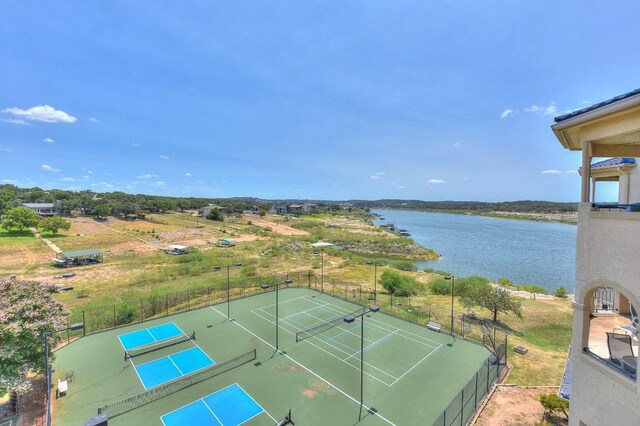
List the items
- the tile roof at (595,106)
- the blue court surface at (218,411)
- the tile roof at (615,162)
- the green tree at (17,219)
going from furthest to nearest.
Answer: the green tree at (17,219)
the blue court surface at (218,411)
the tile roof at (615,162)
the tile roof at (595,106)

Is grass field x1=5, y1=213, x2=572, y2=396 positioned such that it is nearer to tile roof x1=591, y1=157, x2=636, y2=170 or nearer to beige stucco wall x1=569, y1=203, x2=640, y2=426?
tile roof x1=591, y1=157, x2=636, y2=170

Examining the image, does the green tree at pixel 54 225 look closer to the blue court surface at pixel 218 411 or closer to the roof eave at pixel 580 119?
the blue court surface at pixel 218 411

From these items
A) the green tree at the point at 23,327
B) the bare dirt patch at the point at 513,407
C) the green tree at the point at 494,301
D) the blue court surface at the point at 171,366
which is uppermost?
the green tree at the point at 23,327

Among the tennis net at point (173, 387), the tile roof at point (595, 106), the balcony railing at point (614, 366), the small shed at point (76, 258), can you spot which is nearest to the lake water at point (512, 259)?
the tennis net at point (173, 387)

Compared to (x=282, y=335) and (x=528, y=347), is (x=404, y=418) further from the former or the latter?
(x=528, y=347)

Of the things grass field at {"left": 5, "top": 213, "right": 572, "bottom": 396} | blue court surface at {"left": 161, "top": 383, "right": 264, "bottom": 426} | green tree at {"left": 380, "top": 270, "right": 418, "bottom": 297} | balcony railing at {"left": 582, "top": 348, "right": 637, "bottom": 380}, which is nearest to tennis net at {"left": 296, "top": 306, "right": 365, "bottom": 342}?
grass field at {"left": 5, "top": 213, "right": 572, "bottom": 396}

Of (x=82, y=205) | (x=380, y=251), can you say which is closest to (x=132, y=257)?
(x=380, y=251)
